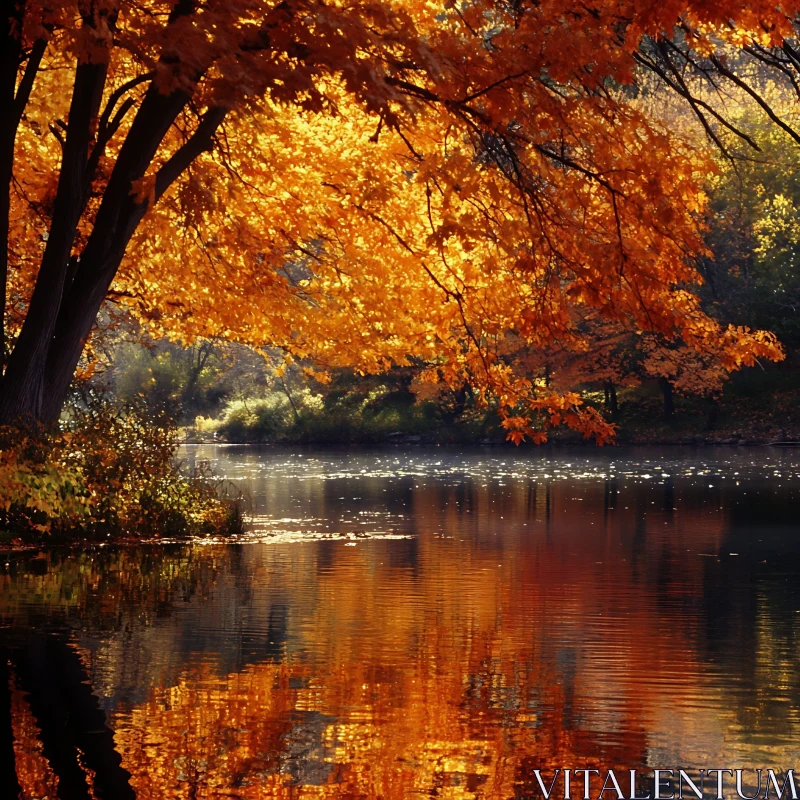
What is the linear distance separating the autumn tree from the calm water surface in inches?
Result: 80.3

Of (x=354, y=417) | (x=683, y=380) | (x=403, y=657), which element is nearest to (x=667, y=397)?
(x=683, y=380)

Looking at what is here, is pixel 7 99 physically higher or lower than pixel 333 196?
higher

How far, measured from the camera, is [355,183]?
54.6 feet

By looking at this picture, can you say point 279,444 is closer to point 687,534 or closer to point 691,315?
point 687,534

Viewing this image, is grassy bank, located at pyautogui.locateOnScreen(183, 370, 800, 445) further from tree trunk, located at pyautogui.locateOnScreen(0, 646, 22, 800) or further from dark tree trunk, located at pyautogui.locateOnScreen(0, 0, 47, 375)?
tree trunk, located at pyautogui.locateOnScreen(0, 646, 22, 800)

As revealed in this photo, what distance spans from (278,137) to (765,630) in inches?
361

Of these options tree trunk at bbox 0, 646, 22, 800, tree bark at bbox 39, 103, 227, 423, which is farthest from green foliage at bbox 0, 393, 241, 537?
tree trunk at bbox 0, 646, 22, 800

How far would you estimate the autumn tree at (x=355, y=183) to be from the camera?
952 cm

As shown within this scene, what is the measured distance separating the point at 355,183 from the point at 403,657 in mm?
9275

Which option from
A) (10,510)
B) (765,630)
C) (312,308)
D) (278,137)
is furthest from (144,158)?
(765,630)

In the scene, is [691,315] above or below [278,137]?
below

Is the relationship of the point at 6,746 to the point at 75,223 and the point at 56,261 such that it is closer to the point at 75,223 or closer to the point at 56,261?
Result: the point at 56,261

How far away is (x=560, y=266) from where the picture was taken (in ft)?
35.7

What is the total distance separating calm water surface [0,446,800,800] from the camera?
5.81 meters
